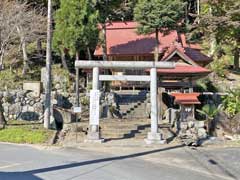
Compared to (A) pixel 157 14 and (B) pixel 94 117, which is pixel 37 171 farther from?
(A) pixel 157 14

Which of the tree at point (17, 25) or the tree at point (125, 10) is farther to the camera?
the tree at point (125, 10)

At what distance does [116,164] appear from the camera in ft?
42.5

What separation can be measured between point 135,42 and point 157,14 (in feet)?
18.6

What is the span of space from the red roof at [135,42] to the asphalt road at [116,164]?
17458 millimetres

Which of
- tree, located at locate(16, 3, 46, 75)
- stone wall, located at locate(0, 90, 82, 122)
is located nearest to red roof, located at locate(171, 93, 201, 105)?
stone wall, located at locate(0, 90, 82, 122)

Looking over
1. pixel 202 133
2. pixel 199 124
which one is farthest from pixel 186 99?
pixel 202 133

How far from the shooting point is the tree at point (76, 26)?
82.5 ft

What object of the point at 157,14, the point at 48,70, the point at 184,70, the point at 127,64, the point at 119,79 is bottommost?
the point at 119,79

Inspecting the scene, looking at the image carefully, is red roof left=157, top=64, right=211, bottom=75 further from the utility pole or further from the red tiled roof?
the red tiled roof

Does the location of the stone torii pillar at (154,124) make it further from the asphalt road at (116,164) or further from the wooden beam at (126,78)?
the asphalt road at (116,164)

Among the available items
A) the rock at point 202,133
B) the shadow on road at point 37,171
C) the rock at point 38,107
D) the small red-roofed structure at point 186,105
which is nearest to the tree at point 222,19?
the small red-roofed structure at point 186,105

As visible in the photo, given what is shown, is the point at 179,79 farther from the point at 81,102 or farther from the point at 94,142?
the point at 94,142

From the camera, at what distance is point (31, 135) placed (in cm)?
1808

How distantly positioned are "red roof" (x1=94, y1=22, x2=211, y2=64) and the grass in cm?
1477
